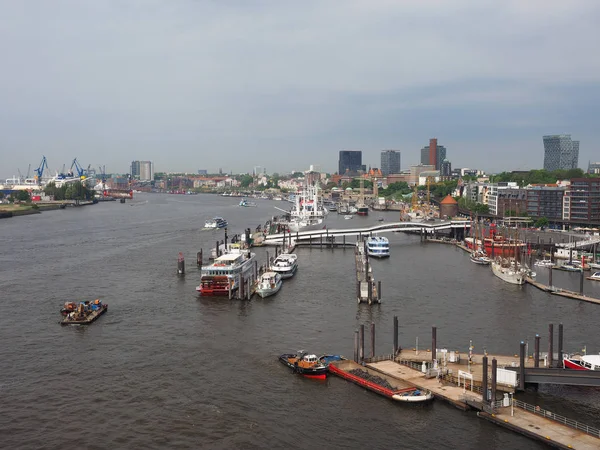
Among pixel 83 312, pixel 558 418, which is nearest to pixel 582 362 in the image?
pixel 558 418

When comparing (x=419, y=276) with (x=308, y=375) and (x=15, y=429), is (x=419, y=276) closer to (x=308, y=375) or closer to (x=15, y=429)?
(x=308, y=375)

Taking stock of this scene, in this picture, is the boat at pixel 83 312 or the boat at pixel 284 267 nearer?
the boat at pixel 83 312

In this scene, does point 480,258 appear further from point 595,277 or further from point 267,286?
point 267,286

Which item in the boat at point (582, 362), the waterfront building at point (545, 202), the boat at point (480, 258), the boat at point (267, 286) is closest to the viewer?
the boat at point (582, 362)

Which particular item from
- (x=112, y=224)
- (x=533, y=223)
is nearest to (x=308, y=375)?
(x=533, y=223)

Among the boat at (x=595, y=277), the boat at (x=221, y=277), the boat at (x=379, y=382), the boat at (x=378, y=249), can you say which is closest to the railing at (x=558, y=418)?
the boat at (x=379, y=382)

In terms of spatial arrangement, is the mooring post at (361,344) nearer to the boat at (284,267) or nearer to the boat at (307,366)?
the boat at (307,366)
